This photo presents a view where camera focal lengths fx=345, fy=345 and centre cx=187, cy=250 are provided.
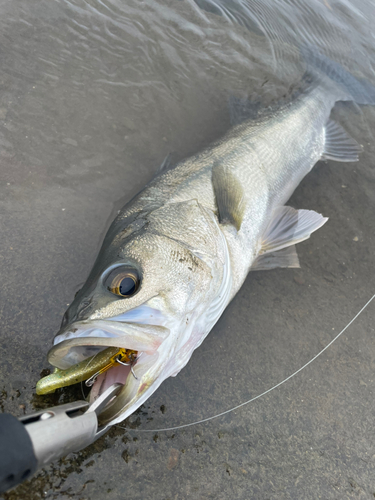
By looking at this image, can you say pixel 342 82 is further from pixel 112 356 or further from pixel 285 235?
pixel 112 356

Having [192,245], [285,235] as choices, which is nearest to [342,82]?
[285,235]

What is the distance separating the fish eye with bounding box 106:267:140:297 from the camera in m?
1.90

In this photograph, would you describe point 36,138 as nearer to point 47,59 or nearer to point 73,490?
point 47,59

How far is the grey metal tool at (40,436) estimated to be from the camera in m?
1.07

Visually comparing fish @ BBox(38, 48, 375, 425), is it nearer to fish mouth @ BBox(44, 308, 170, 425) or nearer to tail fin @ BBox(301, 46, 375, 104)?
fish mouth @ BBox(44, 308, 170, 425)

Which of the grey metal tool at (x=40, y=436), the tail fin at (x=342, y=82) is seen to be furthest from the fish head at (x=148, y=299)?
the tail fin at (x=342, y=82)

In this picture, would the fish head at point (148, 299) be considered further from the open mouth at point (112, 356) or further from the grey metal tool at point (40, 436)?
the grey metal tool at point (40, 436)

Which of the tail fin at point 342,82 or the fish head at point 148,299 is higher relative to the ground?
the tail fin at point 342,82

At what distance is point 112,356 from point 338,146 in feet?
11.7

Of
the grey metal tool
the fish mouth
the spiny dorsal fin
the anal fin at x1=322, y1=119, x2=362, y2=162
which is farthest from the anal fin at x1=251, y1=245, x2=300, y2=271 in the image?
the grey metal tool

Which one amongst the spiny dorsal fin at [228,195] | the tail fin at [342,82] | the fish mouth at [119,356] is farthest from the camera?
the tail fin at [342,82]

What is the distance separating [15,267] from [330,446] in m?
2.64

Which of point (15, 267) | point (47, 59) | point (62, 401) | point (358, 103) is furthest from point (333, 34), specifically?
point (62, 401)

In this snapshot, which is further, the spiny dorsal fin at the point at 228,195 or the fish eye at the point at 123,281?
the spiny dorsal fin at the point at 228,195
